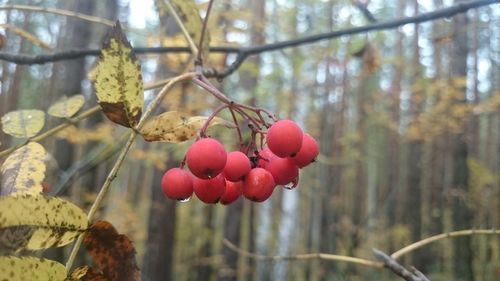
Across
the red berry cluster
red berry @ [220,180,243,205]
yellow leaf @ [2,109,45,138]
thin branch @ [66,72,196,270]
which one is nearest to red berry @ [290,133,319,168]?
the red berry cluster

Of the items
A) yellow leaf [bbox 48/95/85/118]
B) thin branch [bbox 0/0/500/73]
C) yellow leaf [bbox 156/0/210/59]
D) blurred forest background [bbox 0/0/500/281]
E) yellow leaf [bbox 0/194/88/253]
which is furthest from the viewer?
blurred forest background [bbox 0/0/500/281]

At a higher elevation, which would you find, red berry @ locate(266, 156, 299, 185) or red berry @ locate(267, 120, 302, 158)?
red berry @ locate(267, 120, 302, 158)

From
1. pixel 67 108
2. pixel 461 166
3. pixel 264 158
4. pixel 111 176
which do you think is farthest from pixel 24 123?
pixel 461 166

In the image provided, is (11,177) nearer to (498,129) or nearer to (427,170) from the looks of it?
(427,170)

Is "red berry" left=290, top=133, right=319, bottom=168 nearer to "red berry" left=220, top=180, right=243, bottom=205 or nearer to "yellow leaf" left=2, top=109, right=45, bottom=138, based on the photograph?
"red berry" left=220, top=180, right=243, bottom=205

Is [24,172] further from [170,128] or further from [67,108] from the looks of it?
[67,108]
